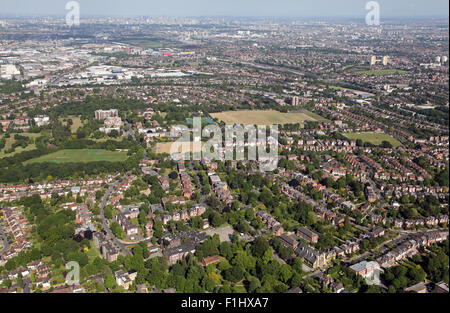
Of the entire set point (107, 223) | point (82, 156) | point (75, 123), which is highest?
point (75, 123)

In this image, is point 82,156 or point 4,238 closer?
point 4,238

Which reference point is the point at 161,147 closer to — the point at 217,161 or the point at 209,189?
the point at 217,161

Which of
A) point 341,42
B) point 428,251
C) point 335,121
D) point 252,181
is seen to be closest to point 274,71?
point 335,121

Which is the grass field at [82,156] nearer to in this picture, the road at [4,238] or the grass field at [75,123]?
the grass field at [75,123]

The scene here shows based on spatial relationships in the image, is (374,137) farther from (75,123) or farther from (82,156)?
(75,123)

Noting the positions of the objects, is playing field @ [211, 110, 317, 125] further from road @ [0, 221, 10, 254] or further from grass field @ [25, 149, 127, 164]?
road @ [0, 221, 10, 254]

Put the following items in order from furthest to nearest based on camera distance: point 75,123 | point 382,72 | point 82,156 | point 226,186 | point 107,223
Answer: point 382,72
point 75,123
point 82,156
point 226,186
point 107,223

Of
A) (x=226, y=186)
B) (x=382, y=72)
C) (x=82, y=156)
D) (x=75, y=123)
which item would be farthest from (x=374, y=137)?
(x=382, y=72)
